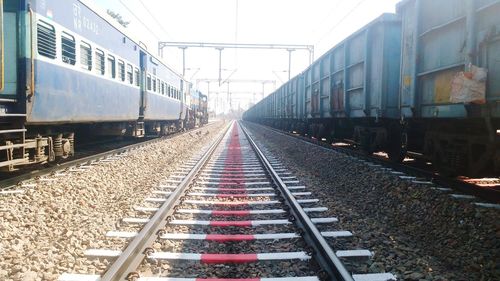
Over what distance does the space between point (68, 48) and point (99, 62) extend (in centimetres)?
186

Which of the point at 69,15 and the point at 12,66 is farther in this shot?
the point at 69,15

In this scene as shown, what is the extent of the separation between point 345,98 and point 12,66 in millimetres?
7849

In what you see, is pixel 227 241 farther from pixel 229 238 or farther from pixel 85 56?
pixel 85 56

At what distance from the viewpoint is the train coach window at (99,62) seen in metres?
9.40

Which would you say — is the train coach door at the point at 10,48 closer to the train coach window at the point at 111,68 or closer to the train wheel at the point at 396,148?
the train coach window at the point at 111,68

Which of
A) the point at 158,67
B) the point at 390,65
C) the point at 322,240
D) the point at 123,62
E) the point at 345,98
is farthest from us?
the point at 158,67

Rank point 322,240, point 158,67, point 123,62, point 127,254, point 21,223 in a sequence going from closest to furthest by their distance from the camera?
1. point 127,254
2. point 322,240
3. point 21,223
4. point 123,62
5. point 158,67

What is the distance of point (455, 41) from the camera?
566cm

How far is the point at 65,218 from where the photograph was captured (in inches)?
192

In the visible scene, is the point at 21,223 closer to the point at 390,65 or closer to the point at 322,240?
the point at 322,240

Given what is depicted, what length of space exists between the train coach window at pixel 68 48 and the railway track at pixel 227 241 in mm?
3168

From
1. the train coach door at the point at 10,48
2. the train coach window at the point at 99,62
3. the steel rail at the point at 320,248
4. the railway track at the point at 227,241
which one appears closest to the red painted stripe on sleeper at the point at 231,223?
the railway track at the point at 227,241

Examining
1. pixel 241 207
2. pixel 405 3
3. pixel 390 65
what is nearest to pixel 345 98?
pixel 390 65

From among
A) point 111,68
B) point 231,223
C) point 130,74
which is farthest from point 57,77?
point 130,74
